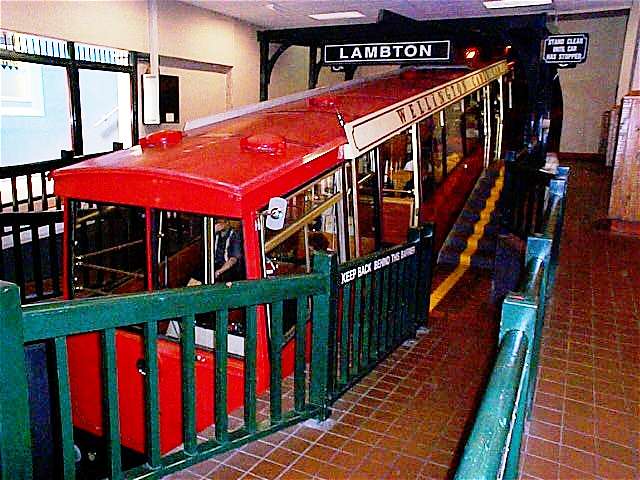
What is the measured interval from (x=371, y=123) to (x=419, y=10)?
22.9 feet

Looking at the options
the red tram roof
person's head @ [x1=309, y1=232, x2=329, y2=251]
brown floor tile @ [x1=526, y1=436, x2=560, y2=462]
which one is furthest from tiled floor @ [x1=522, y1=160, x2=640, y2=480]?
the red tram roof

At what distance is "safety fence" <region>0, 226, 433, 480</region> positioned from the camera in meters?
1.62

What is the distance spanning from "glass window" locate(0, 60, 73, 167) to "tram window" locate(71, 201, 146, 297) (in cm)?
496

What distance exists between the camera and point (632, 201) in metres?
7.06

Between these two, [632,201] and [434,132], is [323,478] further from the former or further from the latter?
[632,201]

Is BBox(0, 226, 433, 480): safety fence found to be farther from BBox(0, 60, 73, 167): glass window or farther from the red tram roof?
BBox(0, 60, 73, 167): glass window

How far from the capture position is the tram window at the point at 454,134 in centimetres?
705

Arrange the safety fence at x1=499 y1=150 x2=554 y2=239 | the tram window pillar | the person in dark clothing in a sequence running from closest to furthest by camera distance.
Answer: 1. the person in dark clothing
2. the safety fence at x1=499 y1=150 x2=554 y2=239
3. the tram window pillar

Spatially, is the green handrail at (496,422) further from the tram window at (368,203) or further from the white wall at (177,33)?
the white wall at (177,33)

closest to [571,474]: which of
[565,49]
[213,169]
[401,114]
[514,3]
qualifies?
[213,169]

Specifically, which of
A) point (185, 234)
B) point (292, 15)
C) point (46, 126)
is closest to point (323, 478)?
point (185, 234)

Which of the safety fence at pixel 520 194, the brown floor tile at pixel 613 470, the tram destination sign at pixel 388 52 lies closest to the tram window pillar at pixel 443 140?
the tram destination sign at pixel 388 52

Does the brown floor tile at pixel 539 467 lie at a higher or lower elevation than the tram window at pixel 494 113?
lower

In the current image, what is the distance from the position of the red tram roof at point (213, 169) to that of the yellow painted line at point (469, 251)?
2011mm
